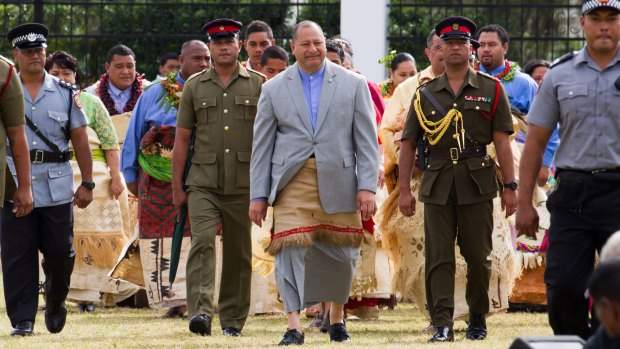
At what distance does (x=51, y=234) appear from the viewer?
10.4 metres

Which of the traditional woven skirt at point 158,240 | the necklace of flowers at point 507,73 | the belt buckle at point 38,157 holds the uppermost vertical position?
the necklace of flowers at point 507,73

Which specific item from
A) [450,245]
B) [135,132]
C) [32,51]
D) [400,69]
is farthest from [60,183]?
[400,69]

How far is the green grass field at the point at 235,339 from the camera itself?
388 inches

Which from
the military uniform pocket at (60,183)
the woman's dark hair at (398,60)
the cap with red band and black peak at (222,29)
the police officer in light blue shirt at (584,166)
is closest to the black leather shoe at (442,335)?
the police officer in light blue shirt at (584,166)

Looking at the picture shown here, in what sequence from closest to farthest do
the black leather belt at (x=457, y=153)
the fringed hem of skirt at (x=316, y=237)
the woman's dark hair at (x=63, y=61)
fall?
the fringed hem of skirt at (x=316, y=237), the black leather belt at (x=457, y=153), the woman's dark hair at (x=63, y=61)

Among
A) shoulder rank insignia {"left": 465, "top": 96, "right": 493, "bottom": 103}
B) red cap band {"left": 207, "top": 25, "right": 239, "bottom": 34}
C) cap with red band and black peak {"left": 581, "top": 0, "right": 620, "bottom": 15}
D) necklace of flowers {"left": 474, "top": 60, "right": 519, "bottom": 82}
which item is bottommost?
shoulder rank insignia {"left": 465, "top": 96, "right": 493, "bottom": 103}

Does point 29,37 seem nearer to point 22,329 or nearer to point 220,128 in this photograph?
point 220,128

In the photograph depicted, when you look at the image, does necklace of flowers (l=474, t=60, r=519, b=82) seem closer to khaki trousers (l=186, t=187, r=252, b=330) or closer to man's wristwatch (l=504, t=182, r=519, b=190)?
man's wristwatch (l=504, t=182, r=519, b=190)

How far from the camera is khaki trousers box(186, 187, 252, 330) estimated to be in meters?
10.5

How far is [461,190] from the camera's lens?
1001 cm

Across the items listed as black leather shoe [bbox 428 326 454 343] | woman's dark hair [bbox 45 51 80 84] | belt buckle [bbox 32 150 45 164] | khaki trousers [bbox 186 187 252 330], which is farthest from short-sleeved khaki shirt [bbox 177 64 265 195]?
woman's dark hair [bbox 45 51 80 84]

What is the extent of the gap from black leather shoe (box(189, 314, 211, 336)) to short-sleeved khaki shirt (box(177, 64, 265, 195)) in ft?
2.77

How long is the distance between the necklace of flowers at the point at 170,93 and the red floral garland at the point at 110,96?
2388 mm

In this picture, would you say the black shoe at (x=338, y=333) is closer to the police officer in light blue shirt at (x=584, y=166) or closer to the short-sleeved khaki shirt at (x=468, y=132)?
the short-sleeved khaki shirt at (x=468, y=132)
